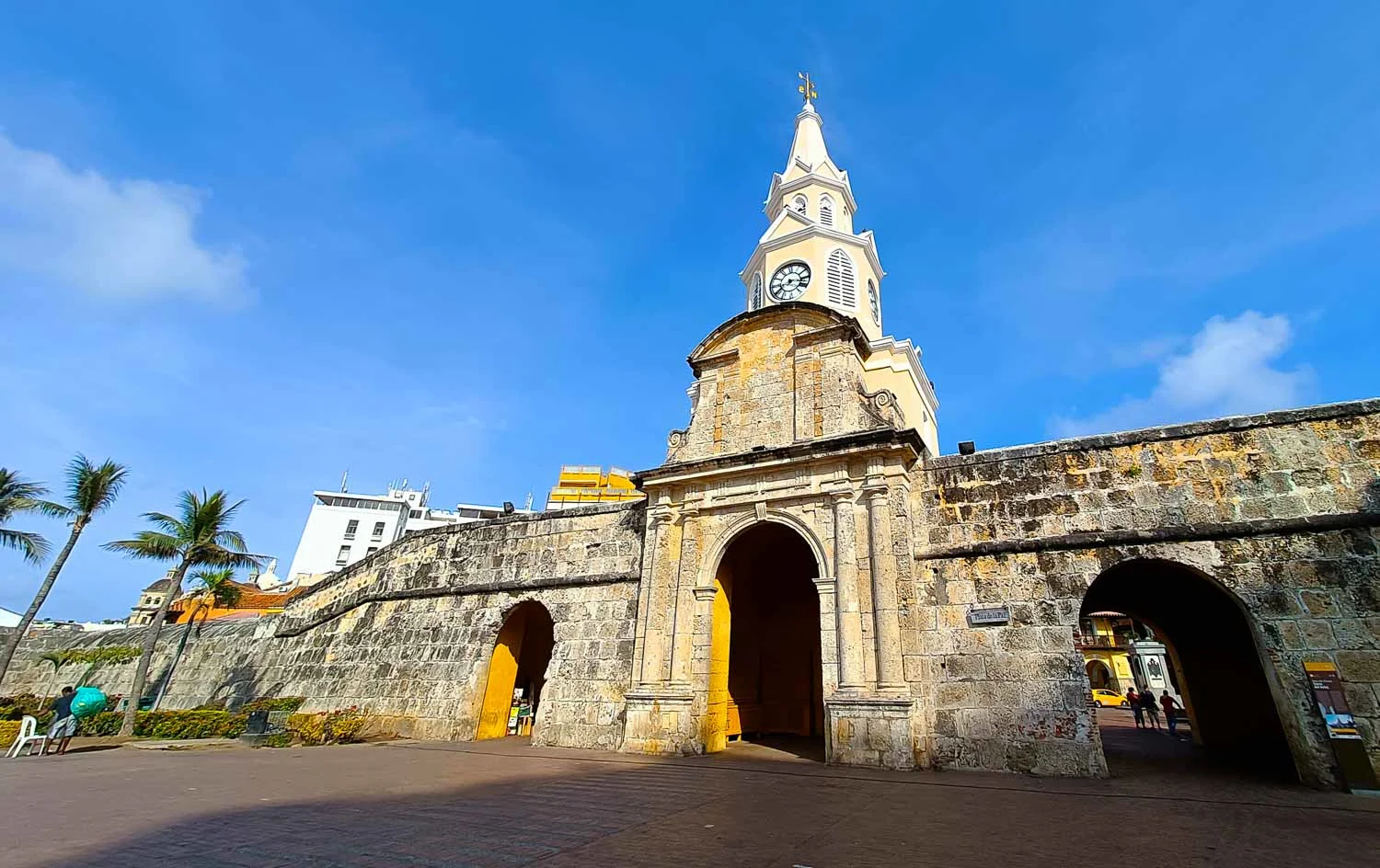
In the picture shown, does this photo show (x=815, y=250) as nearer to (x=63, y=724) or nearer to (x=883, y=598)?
(x=883, y=598)

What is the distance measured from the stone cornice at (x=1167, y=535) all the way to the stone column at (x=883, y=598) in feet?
2.40

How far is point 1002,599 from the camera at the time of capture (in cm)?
944

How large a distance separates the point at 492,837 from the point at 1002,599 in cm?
798

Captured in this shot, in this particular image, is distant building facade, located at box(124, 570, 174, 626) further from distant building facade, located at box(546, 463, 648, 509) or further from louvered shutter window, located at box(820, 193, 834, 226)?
louvered shutter window, located at box(820, 193, 834, 226)

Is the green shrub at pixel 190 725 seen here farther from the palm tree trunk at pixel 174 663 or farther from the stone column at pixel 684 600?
the stone column at pixel 684 600

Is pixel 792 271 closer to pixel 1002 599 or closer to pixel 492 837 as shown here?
pixel 1002 599

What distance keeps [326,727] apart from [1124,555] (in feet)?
49.4

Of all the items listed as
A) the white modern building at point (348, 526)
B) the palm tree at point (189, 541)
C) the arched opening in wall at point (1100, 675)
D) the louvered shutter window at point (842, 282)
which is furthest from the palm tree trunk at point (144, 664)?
the arched opening in wall at point (1100, 675)

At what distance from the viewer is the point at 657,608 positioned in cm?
1152

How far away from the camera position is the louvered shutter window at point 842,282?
855 inches

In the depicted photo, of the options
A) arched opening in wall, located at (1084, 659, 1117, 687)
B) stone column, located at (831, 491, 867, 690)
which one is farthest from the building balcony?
stone column, located at (831, 491, 867, 690)

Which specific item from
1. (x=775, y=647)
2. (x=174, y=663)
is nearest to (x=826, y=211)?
(x=775, y=647)

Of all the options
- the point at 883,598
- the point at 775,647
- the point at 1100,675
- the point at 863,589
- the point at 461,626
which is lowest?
the point at 461,626

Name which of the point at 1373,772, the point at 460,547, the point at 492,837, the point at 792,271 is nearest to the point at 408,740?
the point at 460,547
